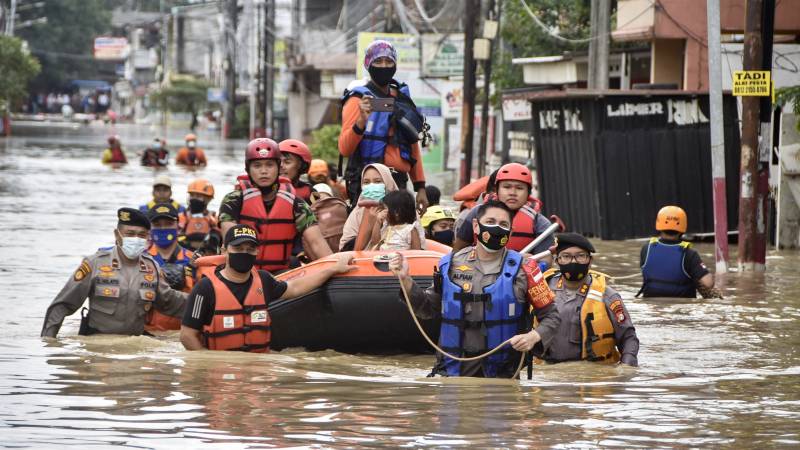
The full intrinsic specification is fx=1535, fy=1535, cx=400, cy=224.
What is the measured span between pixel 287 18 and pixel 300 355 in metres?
82.9

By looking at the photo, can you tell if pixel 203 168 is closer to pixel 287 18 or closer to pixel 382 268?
pixel 382 268

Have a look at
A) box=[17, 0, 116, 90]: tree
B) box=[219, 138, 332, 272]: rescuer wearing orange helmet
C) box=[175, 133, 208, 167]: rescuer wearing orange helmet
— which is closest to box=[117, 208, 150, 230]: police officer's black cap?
box=[219, 138, 332, 272]: rescuer wearing orange helmet

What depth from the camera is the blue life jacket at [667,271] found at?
13922mm

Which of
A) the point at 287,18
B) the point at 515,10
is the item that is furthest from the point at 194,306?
the point at 287,18

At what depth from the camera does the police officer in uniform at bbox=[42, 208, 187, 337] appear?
11.2 metres

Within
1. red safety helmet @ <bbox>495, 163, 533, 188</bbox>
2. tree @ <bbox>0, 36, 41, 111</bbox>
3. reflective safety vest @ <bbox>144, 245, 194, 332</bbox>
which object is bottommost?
reflective safety vest @ <bbox>144, 245, 194, 332</bbox>

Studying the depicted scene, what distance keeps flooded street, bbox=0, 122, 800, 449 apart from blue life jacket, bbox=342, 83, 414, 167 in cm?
197

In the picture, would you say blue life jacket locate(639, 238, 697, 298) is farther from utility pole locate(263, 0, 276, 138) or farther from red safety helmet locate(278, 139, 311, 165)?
utility pole locate(263, 0, 276, 138)

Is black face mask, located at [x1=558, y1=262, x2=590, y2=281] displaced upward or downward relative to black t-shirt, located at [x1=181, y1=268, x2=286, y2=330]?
upward

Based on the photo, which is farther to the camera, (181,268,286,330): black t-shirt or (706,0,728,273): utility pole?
(706,0,728,273): utility pole

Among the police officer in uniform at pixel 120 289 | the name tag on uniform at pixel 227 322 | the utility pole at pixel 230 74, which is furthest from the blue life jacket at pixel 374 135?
the utility pole at pixel 230 74

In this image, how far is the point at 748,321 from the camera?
14320mm

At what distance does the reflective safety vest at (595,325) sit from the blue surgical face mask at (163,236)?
422cm

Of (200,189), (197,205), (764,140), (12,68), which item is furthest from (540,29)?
(12,68)
